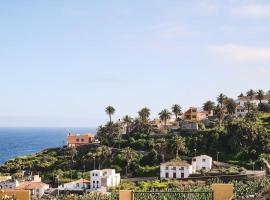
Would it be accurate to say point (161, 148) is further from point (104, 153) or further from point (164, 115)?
point (164, 115)

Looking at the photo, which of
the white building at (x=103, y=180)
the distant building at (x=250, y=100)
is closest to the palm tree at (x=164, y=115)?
the distant building at (x=250, y=100)

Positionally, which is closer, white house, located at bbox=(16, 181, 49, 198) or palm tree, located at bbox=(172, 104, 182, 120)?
white house, located at bbox=(16, 181, 49, 198)

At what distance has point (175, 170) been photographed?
78125 millimetres

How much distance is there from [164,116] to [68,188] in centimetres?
3633

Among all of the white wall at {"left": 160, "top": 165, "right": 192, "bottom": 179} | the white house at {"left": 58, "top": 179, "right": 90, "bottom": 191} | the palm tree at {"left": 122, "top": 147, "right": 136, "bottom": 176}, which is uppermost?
the palm tree at {"left": 122, "top": 147, "right": 136, "bottom": 176}

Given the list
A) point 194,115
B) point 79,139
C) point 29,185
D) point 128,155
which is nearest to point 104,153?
point 128,155

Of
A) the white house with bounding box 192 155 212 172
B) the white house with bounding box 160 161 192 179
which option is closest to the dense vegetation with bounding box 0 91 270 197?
the white house with bounding box 160 161 192 179

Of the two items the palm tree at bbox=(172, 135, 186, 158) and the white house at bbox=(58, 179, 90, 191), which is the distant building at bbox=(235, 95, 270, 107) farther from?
the white house at bbox=(58, 179, 90, 191)

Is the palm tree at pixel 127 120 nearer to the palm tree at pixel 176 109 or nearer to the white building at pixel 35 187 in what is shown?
the palm tree at pixel 176 109

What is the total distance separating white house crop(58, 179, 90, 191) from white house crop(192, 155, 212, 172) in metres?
16.9

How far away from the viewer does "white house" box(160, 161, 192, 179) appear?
255 ft

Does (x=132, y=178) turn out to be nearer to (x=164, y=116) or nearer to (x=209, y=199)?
(x=164, y=116)

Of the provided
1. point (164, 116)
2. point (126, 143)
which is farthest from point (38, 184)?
point (164, 116)

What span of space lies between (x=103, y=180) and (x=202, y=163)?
15.9m
